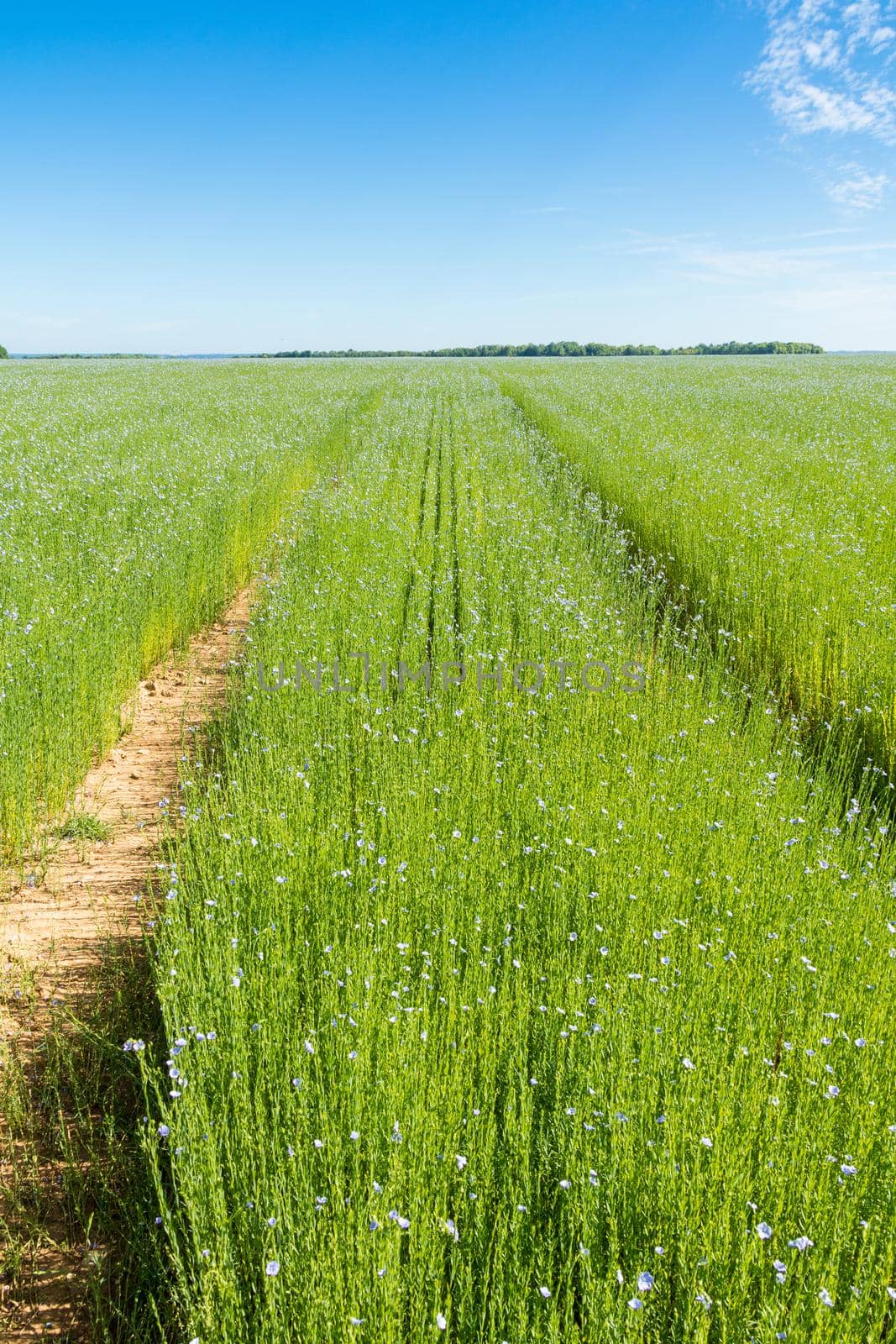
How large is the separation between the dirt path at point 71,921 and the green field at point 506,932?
0.31m

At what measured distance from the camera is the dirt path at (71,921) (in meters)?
3.02

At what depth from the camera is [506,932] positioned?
4062 millimetres

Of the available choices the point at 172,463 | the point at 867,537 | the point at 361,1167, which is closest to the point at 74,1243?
the point at 361,1167

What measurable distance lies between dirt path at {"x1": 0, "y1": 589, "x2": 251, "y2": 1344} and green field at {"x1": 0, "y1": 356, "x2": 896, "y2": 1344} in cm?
31

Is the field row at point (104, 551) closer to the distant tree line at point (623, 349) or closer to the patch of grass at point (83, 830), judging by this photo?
the patch of grass at point (83, 830)

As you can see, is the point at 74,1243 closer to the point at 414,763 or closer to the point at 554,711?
the point at 414,763

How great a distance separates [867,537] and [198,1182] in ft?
37.0

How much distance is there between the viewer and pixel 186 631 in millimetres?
10102

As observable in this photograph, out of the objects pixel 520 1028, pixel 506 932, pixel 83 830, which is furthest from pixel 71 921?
pixel 520 1028

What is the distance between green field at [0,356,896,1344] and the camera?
2512 mm

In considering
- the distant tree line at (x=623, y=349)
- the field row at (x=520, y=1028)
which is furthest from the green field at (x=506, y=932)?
the distant tree line at (x=623, y=349)

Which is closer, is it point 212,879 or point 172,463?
point 212,879

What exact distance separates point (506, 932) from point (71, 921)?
9.08 ft

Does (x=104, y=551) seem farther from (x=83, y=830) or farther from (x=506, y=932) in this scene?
(x=506, y=932)
